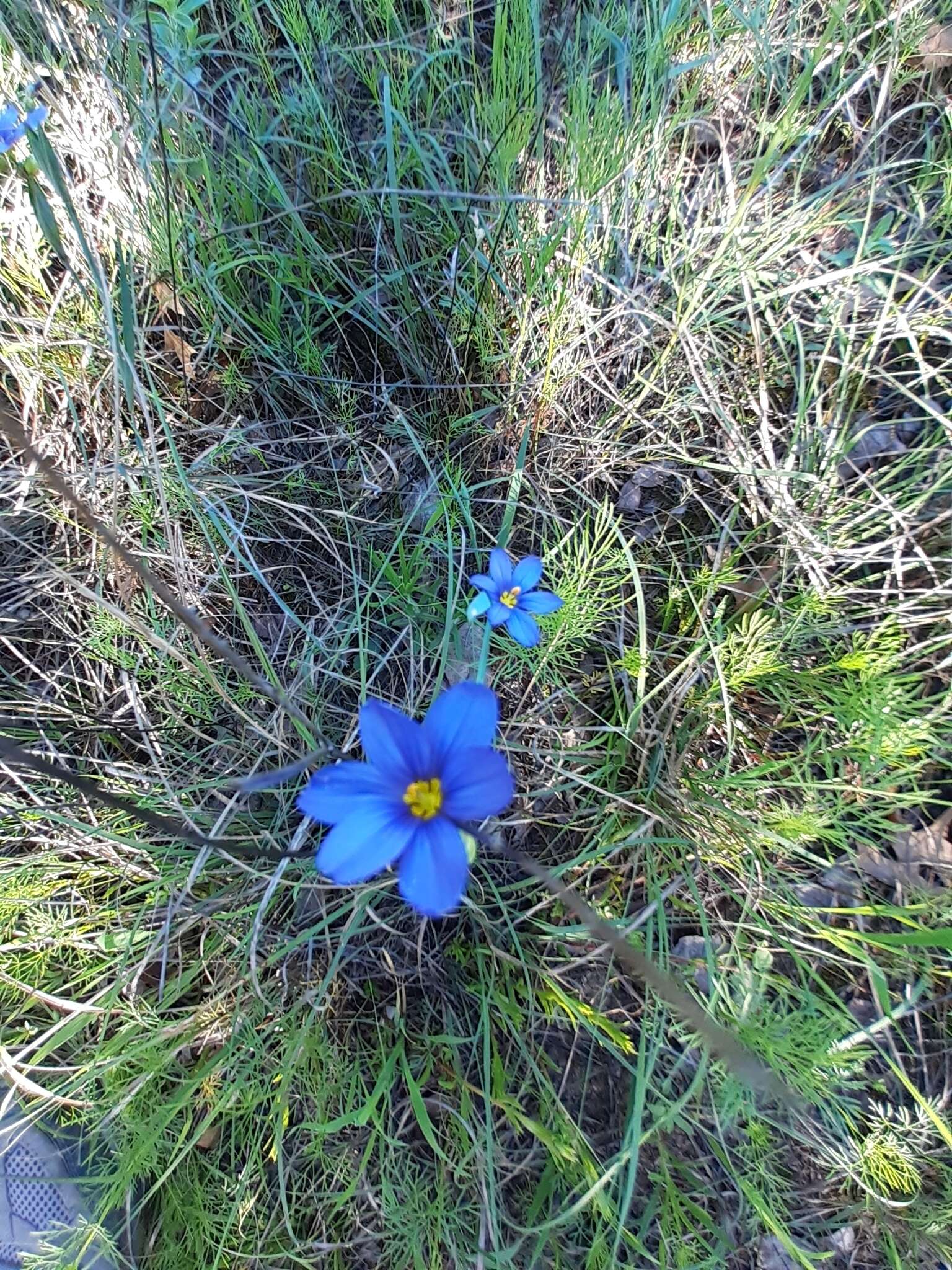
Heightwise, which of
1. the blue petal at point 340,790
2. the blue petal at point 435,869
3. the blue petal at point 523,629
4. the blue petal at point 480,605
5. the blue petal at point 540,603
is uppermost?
the blue petal at point 340,790

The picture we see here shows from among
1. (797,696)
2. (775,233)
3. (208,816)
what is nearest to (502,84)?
(775,233)

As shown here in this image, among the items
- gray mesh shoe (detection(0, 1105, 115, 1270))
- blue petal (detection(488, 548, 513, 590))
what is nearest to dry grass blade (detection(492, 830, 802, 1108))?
blue petal (detection(488, 548, 513, 590))

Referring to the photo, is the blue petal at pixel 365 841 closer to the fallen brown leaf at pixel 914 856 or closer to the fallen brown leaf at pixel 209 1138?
the fallen brown leaf at pixel 209 1138

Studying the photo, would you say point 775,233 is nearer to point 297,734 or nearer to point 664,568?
point 664,568

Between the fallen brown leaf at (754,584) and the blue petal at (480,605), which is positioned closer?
the blue petal at (480,605)

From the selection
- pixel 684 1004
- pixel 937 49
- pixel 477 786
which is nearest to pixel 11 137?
pixel 477 786

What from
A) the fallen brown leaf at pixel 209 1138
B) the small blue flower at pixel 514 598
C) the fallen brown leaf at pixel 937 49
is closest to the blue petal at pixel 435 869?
the small blue flower at pixel 514 598
